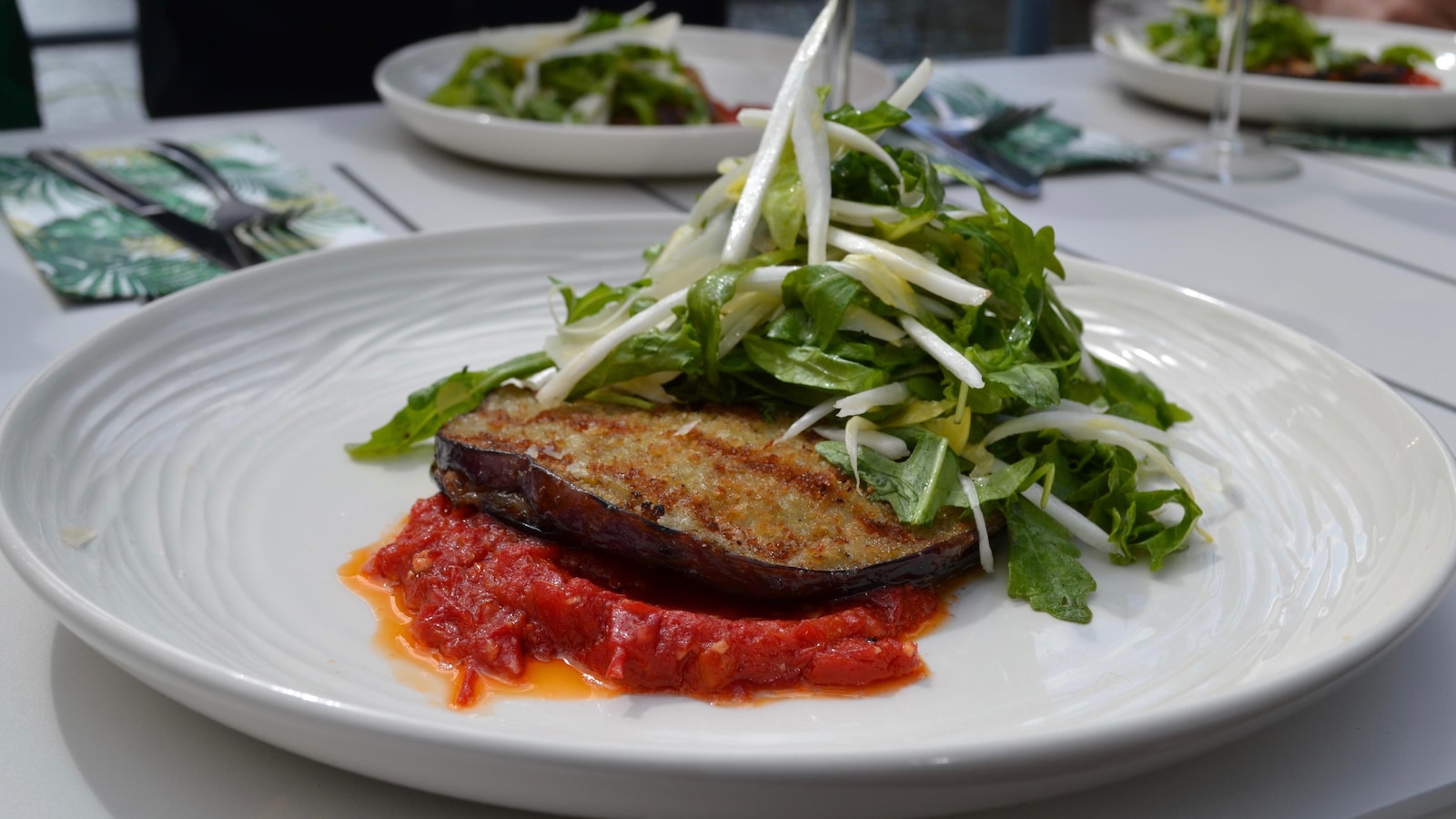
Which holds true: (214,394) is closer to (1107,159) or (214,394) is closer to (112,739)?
(112,739)

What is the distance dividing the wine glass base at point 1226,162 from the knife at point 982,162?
1.55 feet

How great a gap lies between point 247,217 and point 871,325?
1.55 m

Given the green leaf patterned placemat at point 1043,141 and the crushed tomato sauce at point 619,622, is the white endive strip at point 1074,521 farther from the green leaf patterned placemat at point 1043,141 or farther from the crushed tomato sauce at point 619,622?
the green leaf patterned placemat at point 1043,141

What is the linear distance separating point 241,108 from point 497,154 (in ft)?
7.38

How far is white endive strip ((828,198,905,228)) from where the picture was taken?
5.92 feet

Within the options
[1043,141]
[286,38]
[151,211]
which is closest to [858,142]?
[151,211]

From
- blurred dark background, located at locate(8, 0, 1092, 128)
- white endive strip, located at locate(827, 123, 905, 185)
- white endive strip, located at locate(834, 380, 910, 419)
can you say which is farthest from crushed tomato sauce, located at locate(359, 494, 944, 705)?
blurred dark background, located at locate(8, 0, 1092, 128)

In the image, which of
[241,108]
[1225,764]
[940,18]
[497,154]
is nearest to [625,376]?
[1225,764]

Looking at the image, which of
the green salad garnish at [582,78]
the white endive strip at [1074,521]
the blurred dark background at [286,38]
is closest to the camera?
the white endive strip at [1074,521]

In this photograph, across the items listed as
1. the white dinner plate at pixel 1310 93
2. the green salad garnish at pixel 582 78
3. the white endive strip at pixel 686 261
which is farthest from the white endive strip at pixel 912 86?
the white dinner plate at pixel 1310 93

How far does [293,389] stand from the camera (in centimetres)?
191

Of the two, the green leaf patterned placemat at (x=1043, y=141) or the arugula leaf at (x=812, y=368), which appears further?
the green leaf patterned placemat at (x=1043, y=141)

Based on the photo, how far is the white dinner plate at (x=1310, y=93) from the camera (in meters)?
3.55

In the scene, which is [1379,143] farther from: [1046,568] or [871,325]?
[1046,568]
